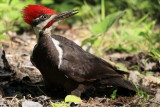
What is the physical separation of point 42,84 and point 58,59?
2.41 ft

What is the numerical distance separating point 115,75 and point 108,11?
12.4 feet

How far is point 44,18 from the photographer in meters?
4.57

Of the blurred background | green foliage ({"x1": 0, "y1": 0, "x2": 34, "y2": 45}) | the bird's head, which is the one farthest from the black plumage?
green foliage ({"x1": 0, "y1": 0, "x2": 34, "y2": 45})

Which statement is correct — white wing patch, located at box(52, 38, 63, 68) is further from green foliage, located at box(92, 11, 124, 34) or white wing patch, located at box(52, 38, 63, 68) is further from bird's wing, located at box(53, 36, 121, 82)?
green foliage, located at box(92, 11, 124, 34)

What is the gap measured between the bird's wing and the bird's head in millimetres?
304

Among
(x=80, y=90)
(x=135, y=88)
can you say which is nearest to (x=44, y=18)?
(x=80, y=90)

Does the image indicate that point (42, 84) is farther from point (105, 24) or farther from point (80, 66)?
point (105, 24)

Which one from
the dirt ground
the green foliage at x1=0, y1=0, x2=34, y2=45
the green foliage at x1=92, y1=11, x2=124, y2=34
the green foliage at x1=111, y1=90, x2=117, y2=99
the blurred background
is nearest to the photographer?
the dirt ground

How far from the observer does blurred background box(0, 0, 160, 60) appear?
5938 millimetres

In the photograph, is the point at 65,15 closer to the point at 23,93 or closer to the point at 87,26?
the point at 23,93

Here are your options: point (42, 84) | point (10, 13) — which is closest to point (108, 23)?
point (42, 84)

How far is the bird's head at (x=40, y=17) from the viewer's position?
4.54 meters

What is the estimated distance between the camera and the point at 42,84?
510 cm

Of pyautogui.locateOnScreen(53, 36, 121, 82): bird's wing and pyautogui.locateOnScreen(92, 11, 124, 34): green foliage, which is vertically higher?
pyautogui.locateOnScreen(92, 11, 124, 34): green foliage
